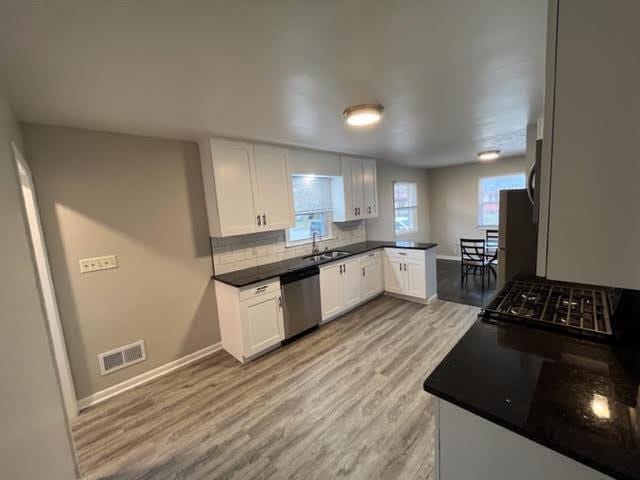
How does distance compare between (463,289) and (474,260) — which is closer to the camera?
(463,289)

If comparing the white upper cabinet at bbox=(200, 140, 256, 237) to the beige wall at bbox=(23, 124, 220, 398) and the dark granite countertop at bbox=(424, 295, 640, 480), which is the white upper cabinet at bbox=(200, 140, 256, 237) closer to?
the beige wall at bbox=(23, 124, 220, 398)

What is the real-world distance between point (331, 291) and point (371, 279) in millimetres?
926

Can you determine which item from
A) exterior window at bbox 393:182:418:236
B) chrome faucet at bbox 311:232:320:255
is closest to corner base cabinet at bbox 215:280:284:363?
chrome faucet at bbox 311:232:320:255

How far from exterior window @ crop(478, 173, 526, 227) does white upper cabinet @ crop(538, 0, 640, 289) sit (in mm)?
6440

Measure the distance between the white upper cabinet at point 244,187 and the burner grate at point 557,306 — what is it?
2467 mm

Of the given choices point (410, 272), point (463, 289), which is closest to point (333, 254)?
point (410, 272)

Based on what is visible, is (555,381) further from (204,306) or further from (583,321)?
(204,306)

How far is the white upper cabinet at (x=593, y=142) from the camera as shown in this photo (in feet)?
2.08

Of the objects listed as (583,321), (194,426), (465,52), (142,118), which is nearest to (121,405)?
(194,426)

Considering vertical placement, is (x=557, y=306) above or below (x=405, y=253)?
above

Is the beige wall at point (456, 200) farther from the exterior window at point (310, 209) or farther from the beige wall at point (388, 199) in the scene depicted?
the exterior window at point (310, 209)

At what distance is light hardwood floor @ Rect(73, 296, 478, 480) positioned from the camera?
5.71 feet

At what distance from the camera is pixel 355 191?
4527 millimetres

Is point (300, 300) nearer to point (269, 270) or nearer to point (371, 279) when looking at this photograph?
point (269, 270)
